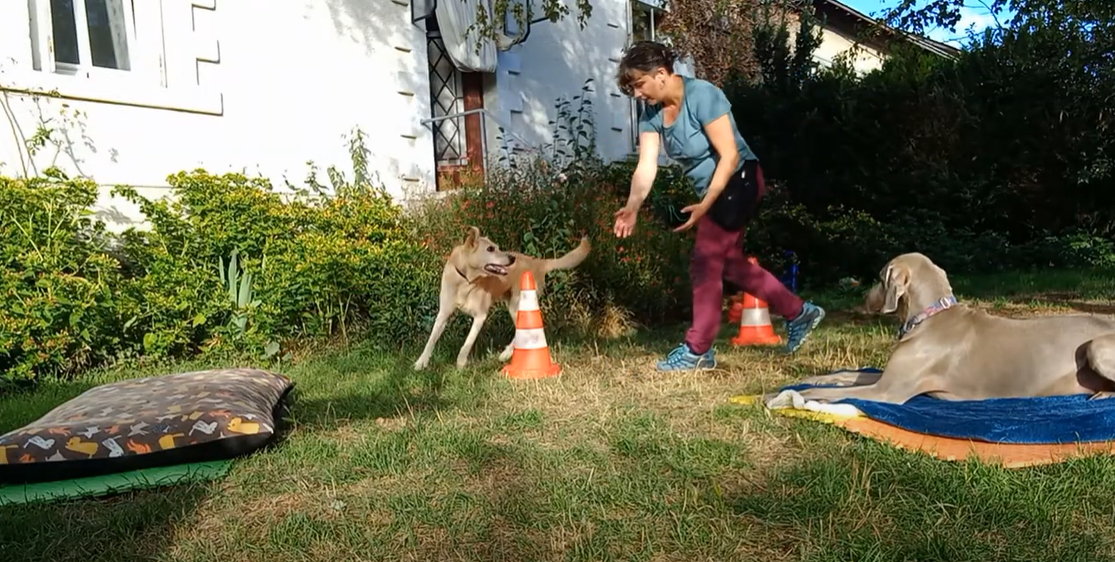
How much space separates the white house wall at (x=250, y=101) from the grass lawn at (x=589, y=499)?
12.1 feet

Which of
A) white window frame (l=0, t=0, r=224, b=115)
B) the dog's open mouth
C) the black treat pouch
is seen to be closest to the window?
white window frame (l=0, t=0, r=224, b=115)

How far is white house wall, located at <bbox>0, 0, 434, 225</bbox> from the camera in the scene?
233 inches

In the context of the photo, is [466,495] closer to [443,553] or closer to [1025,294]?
[443,553]

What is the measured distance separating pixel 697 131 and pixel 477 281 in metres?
1.92

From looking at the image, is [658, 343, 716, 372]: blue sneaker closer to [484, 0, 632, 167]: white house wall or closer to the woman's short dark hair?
the woman's short dark hair

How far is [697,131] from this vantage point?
14.0 ft

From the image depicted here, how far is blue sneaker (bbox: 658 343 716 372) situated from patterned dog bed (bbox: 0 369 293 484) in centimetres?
222

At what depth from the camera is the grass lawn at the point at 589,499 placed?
224cm

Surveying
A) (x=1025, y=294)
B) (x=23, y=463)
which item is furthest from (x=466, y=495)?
(x=1025, y=294)

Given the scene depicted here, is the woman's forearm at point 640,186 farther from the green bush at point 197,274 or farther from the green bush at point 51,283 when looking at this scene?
the green bush at point 51,283

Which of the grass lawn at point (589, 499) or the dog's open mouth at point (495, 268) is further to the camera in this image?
the dog's open mouth at point (495, 268)

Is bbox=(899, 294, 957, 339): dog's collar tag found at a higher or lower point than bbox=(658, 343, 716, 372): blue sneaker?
higher

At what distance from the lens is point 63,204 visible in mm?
5359

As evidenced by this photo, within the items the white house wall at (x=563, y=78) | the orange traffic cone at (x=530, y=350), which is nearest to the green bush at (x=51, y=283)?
the orange traffic cone at (x=530, y=350)
